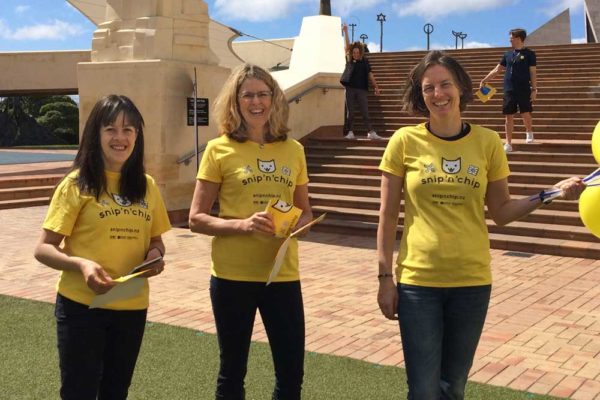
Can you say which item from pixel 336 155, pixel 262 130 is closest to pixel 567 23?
pixel 336 155

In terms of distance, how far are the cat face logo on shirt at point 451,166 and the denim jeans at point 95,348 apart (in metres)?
1.34

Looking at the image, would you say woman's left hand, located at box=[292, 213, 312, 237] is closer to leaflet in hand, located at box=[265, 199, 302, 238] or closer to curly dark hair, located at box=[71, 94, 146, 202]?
leaflet in hand, located at box=[265, 199, 302, 238]

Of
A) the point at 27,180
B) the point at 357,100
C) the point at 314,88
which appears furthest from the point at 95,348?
the point at 27,180

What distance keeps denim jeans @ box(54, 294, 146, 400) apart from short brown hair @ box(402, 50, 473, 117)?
139 centimetres

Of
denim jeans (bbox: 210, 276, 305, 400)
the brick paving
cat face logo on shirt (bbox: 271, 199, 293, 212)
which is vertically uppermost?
cat face logo on shirt (bbox: 271, 199, 293, 212)

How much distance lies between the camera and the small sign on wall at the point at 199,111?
11641 millimetres

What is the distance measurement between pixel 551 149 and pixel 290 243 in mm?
9657

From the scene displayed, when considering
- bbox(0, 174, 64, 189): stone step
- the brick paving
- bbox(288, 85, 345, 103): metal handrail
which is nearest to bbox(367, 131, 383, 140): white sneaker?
bbox(288, 85, 345, 103): metal handrail

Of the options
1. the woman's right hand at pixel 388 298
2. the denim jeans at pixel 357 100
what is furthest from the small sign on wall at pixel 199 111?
the woman's right hand at pixel 388 298

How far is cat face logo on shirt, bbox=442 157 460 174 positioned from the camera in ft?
9.12

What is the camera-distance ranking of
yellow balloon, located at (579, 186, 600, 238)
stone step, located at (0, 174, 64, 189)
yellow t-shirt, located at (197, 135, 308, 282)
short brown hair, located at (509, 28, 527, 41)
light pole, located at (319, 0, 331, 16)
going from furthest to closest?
light pole, located at (319, 0, 331, 16)
stone step, located at (0, 174, 64, 189)
short brown hair, located at (509, 28, 527, 41)
yellow t-shirt, located at (197, 135, 308, 282)
yellow balloon, located at (579, 186, 600, 238)

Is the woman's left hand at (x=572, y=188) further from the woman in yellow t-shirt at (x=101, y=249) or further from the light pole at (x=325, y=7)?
the light pole at (x=325, y=7)

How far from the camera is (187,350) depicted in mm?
5180

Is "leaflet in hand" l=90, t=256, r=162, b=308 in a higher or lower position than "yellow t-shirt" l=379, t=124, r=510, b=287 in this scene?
lower
